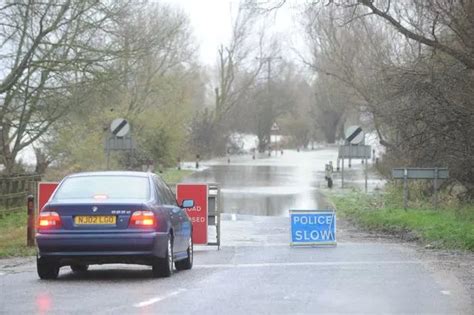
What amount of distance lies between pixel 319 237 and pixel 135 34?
1370cm

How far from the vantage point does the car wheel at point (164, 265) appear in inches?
444

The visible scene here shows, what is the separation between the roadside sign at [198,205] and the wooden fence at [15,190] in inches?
311

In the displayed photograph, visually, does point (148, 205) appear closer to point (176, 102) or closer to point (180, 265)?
point (180, 265)

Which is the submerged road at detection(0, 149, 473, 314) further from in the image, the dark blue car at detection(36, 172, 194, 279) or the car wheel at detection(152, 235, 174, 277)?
the dark blue car at detection(36, 172, 194, 279)

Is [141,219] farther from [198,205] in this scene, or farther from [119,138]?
[119,138]

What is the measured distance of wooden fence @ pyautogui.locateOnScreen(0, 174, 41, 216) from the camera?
2388cm

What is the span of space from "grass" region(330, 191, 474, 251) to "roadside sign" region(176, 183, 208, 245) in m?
4.59

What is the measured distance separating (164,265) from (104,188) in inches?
51.3

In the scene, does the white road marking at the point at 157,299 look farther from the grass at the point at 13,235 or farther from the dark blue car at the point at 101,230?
the grass at the point at 13,235

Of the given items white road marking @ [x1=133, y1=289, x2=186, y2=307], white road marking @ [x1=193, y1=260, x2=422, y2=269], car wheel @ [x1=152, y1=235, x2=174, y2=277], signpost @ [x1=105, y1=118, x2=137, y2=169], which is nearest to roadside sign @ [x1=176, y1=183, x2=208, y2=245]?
white road marking @ [x1=193, y1=260, x2=422, y2=269]

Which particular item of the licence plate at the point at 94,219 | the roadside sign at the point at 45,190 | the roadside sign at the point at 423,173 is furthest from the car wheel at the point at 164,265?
the roadside sign at the point at 423,173

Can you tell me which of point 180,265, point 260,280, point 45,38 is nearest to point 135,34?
point 45,38

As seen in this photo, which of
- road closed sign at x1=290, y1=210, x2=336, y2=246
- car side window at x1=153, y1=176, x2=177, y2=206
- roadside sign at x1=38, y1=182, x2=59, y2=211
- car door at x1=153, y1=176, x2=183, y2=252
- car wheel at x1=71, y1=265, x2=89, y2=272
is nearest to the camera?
car door at x1=153, y1=176, x2=183, y2=252

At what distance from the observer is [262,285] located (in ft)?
34.9
